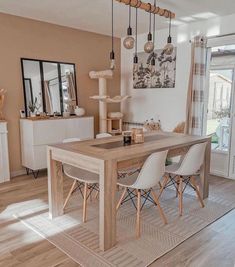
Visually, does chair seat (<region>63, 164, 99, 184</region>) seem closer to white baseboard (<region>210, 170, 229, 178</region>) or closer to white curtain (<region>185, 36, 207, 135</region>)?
white curtain (<region>185, 36, 207, 135</region>)

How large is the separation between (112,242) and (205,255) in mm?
801

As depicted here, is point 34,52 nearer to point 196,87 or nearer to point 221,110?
point 196,87

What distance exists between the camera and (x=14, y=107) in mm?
4102

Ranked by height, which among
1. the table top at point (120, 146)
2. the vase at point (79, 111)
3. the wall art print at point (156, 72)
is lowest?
the table top at point (120, 146)

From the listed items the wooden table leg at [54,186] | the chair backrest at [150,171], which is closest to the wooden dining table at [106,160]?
the wooden table leg at [54,186]

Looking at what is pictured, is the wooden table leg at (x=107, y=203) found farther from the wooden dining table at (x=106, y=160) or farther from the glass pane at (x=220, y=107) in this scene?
the glass pane at (x=220, y=107)

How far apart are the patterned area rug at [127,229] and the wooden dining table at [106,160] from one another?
5.3 inches

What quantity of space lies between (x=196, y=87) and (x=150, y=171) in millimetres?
2345

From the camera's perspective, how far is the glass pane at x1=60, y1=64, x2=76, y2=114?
4617 millimetres

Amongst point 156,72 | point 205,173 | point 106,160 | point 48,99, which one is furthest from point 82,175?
point 156,72

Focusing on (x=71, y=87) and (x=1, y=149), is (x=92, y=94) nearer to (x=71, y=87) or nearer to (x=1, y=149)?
(x=71, y=87)

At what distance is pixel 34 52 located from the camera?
421 centimetres

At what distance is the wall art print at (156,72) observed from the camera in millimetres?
4688

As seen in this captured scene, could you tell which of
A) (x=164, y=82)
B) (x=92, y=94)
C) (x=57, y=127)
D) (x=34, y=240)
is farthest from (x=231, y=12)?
(x=34, y=240)
